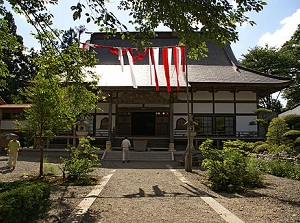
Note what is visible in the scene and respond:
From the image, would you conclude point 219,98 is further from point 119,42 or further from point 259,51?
point 259,51

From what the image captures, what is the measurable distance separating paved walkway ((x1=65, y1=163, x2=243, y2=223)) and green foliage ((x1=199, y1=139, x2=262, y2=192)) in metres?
0.55

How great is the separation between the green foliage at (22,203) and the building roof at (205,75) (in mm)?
12333

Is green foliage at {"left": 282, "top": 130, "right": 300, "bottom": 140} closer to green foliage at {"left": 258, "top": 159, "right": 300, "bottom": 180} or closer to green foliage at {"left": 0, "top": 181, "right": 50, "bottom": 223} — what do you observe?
green foliage at {"left": 258, "top": 159, "right": 300, "bottom": 180}

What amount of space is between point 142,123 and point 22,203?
1961 cm

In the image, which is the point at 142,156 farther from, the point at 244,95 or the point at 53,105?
the point at 244,95

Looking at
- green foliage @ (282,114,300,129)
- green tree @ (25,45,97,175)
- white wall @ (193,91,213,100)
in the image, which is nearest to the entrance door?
white wall @ (193,91,213,100)

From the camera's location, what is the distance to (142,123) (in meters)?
23.0

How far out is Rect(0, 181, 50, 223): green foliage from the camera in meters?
2.99

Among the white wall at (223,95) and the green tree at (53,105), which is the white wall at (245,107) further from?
the green tree at (53,105)

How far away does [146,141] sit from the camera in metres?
17.9

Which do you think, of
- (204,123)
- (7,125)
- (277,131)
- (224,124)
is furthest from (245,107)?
(7,125)

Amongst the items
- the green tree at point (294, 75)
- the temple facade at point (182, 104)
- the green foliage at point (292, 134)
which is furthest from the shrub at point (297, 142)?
the green tree at point (294, 75)

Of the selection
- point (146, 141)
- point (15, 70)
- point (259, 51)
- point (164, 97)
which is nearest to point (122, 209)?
point (146, 141)

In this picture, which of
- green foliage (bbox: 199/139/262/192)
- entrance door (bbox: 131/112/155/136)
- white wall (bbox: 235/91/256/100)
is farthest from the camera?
entrance door (bbox: 131/112/155/136)
